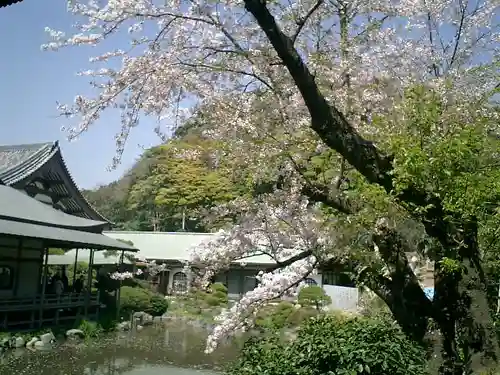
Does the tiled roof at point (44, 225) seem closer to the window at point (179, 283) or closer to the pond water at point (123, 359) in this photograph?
the pond water at point (123, 359)

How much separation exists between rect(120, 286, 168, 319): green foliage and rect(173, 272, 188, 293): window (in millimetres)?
5680

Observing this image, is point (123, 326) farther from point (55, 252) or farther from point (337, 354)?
point (337, 354)

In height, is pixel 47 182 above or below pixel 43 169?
below

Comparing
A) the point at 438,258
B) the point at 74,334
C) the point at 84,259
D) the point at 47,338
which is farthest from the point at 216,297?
the point at 438,258

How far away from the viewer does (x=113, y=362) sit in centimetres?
1309

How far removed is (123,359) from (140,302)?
7.96 meters

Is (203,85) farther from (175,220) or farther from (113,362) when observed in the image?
(175,220)

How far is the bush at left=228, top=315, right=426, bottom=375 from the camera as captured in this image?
14.1ft

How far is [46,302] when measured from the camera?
1644 cm

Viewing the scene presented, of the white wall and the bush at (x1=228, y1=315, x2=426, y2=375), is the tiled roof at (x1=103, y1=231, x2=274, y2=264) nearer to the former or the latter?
the white wall

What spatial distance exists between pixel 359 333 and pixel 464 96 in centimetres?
363

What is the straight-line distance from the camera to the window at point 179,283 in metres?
28.2

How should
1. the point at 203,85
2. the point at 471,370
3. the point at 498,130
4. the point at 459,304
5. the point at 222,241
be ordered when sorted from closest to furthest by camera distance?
1. the point at 471,370
2. the point at 459,304
3. the point at 498,130
4. the point at 203,85
5. the point at 222,241

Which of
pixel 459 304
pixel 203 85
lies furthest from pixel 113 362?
pixel 459 304
